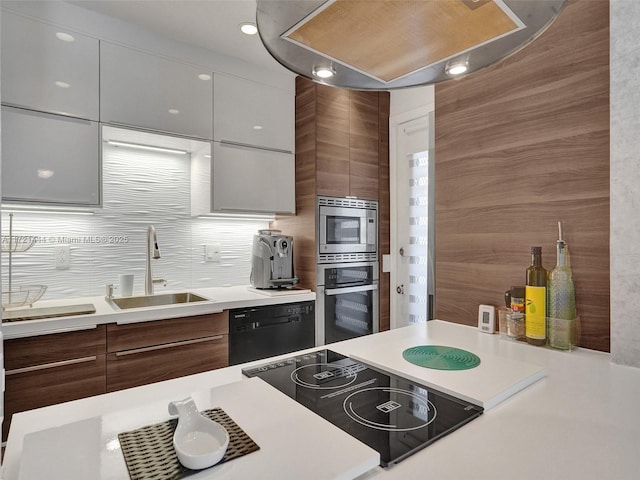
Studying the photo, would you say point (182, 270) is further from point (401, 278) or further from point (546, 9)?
point (546, 9)

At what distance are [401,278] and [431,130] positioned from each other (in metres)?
1.16

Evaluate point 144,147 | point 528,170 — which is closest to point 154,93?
point 144,147

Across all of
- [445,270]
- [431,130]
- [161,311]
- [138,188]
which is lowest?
[161,311]

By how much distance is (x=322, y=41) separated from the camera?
772mm

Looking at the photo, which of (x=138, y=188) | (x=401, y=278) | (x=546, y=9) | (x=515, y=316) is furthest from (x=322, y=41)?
(x=401, y=278)

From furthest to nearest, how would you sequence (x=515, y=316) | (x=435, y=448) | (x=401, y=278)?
(x=401, y=278) < (x=515, y=316) < (x=435, y=448)

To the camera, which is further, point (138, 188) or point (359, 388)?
point (138, 188)

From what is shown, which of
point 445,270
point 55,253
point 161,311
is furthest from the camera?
point 55,253

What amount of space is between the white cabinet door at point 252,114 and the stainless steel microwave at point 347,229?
0.55 metres

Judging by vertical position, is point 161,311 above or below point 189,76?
below

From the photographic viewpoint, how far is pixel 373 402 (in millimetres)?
734

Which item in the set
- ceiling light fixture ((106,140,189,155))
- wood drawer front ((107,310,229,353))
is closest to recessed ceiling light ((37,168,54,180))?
ceiling light fixture ((106,140,189,155))

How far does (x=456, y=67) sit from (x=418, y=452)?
33.4 inches

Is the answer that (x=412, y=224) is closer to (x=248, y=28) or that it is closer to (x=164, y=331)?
(x=248, y=28)
